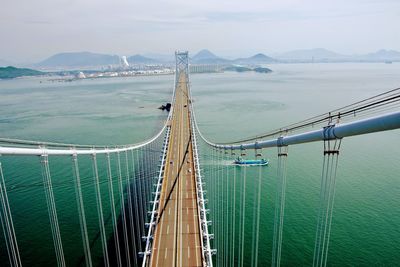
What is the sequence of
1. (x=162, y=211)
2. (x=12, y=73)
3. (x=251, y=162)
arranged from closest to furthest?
(x=162, y=211) → (x=251, y=162) → (x=12, y=73)

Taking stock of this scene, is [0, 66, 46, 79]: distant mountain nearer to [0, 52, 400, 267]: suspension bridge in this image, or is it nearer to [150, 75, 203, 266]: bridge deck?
[0, 52, 400, 267]: suspension bridge

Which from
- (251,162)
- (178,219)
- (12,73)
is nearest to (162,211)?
(178,219)

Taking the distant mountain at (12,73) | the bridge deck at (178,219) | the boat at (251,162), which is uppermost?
the distant mountain at (12,73)

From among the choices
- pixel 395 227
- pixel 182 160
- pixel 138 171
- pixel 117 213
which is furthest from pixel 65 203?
pixel 395 227

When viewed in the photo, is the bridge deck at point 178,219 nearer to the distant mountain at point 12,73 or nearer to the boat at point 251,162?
the boat at point 251,162

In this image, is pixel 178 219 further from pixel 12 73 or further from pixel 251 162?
pixel 12 73

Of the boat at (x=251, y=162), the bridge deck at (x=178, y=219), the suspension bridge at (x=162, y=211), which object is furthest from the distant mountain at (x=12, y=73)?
the boat at (x=251, y=162)

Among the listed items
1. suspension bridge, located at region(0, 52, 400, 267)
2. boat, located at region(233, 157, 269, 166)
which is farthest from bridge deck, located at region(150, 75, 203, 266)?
boat, located at region(233, 157, 269, 166)

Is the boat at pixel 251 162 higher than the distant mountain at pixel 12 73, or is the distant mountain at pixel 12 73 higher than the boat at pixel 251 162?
the distant mountain at pixel 12 73
